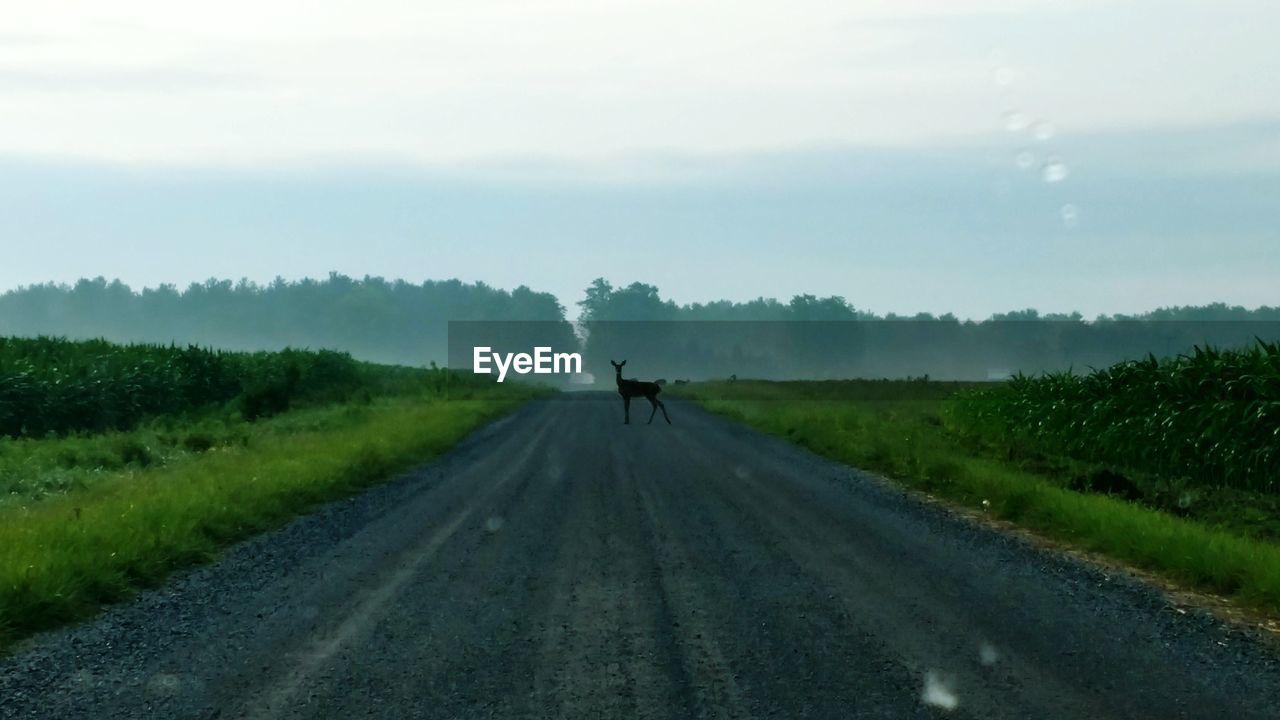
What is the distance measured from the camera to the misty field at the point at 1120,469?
40.5 ft

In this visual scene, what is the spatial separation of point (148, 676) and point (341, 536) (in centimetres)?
674

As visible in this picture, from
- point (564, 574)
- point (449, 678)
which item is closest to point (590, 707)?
point (449, 678)

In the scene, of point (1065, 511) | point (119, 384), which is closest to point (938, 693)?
point (1065, 511)

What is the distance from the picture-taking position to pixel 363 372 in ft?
256

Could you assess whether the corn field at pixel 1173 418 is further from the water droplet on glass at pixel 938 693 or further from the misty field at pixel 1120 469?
the water droplet on glass at pixel 938 693

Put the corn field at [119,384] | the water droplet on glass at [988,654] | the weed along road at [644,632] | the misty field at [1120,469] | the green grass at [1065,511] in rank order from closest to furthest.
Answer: the weed along road at [644,632]
the water droplet on glass at [988,654]
the green grass at [1065,511]
the misty field at [1120,469]
the corn field at [119,384]

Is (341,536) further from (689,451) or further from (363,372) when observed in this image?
(363,372)

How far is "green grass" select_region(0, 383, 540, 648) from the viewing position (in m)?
10.5

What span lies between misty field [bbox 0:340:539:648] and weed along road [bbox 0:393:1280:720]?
2.10ft

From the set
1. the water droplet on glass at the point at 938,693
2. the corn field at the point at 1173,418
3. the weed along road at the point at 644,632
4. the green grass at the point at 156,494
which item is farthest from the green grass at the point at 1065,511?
the green grass at the point at 156,494

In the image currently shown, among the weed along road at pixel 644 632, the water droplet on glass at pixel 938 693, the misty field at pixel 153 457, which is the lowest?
the weed along road at pixel 644 632

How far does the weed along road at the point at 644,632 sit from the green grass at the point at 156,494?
527 mm

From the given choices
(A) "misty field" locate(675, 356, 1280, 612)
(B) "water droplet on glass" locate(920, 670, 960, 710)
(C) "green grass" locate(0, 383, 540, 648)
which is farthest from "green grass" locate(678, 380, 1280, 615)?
(C) "green grass" locate(0, 383, 540, 648)

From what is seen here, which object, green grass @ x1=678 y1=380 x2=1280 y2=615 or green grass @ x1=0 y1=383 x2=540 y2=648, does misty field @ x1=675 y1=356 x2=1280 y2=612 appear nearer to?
green grass @ x1=678 y1=380 x2=1280 y2=615
